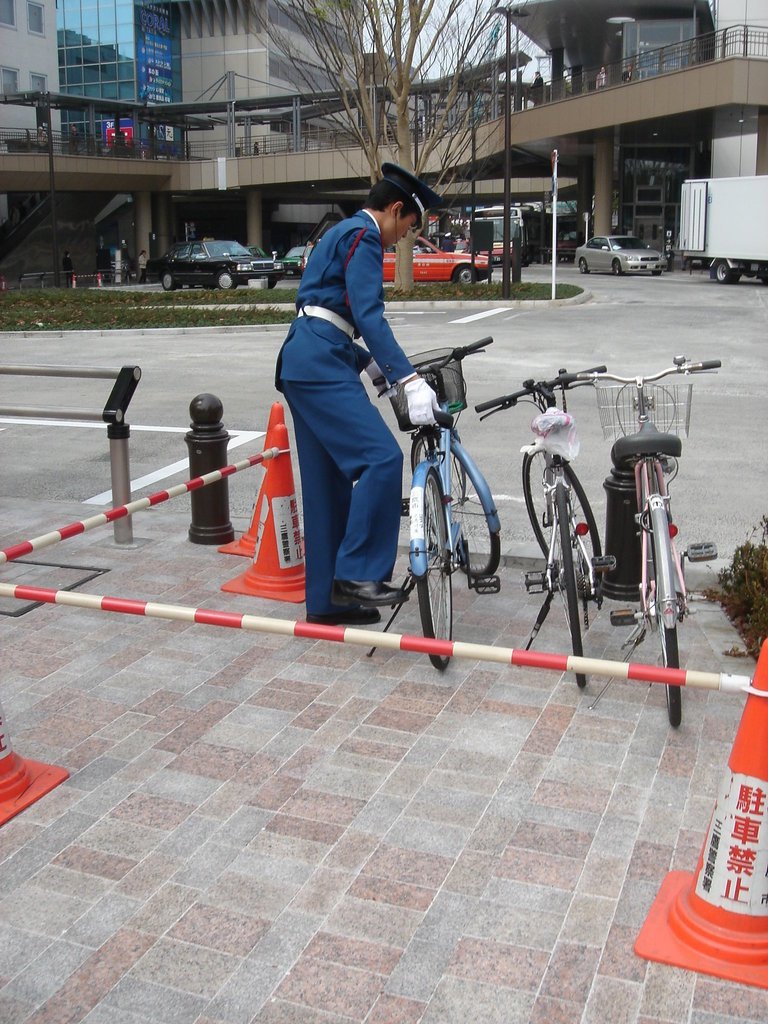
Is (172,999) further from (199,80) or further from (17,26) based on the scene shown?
(199,80)

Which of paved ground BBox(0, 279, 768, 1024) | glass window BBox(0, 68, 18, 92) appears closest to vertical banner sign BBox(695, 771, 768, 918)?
paved ground BBox(0, 279, 768, 1024)

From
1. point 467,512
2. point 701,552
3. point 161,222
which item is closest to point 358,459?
point 467,512

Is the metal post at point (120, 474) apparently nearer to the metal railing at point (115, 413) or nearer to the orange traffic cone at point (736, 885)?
the metal railing at point (115, 413)

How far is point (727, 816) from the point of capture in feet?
9.72

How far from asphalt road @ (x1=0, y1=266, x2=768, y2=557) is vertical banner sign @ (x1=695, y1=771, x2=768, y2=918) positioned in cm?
390

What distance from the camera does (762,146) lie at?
135ft

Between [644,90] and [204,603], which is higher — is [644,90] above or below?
above

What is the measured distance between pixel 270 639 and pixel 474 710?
1.27 meters

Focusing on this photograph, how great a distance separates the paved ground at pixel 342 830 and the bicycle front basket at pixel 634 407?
3.48 feet

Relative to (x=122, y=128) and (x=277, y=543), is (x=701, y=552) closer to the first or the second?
(x=277, y=543)

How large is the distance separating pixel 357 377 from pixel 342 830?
220 cm

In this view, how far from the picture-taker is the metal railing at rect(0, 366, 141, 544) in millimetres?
6609

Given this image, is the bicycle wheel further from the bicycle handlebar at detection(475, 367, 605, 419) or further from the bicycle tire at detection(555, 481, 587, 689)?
the bicycle tire at detection(555, 481, 587, 689)

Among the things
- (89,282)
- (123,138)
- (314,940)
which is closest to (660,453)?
(314,940)
